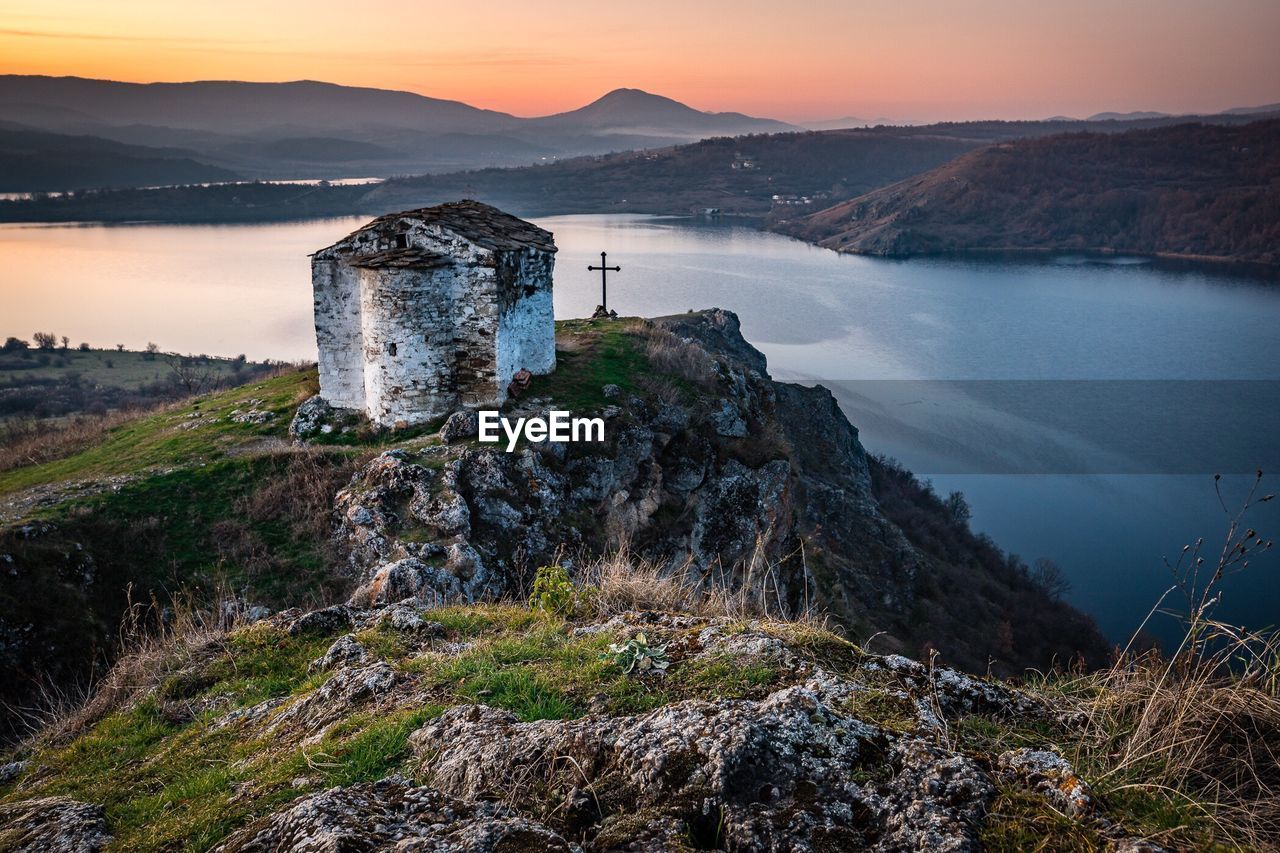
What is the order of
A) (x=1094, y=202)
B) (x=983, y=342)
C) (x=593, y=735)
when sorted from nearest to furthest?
1. (x=593, y=735)
2. (x=983, y=342)
3. (x=1094, y=202)

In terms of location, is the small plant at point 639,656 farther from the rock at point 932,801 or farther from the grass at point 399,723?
the rock at point 932,801

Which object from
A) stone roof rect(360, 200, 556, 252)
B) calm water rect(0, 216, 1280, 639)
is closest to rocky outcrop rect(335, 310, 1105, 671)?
→ stone roof rect(360, 200, 556, 252)

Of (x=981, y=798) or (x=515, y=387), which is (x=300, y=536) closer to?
(x=515, y=387)

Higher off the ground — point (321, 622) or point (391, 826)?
point (391, 826)

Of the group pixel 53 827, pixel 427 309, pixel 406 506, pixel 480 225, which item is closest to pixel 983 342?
pixel 480 225

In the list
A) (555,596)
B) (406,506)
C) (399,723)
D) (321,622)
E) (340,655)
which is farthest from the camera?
(406,506)

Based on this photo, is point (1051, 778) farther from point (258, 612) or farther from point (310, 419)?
point (310, 419)

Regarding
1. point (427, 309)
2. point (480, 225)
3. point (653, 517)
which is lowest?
point (653, 517)

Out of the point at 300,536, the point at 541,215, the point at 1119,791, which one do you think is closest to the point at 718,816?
the point at 1119,791
